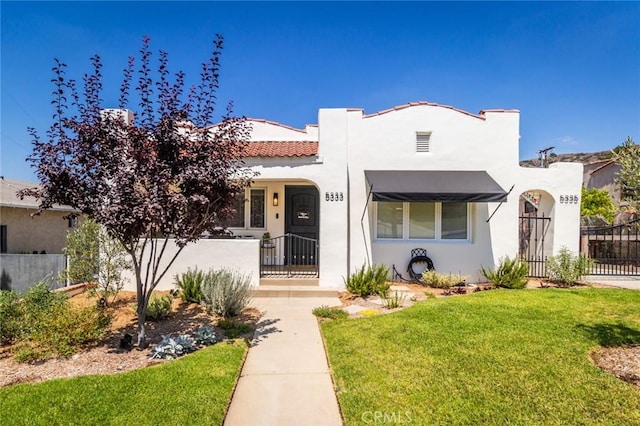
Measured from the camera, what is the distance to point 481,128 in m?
13.0

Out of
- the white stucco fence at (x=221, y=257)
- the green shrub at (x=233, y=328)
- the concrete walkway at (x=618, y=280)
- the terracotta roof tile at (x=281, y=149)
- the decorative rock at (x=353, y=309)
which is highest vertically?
the terracotta roof tile at (x=281, y=149)

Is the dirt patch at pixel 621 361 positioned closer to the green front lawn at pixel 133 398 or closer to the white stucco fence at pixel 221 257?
the green front lawn at pixel 133 398

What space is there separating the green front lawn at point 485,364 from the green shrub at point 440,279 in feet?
8.42

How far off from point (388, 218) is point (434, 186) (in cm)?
249

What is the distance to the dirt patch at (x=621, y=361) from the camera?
5262 millimetres

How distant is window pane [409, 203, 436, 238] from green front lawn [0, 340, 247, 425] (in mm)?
9559

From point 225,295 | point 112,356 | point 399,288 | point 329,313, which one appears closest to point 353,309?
point 329,313

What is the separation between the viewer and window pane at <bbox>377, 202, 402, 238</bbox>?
1348cm

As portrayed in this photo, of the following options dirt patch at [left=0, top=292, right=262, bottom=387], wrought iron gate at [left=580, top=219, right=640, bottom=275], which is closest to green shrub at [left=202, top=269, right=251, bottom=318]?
dirt patch at [left=0, top=292, right=262, bottom=387]

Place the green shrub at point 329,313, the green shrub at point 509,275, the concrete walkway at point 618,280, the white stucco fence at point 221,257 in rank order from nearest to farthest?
the green shrub at point 329,313, the green shrub at point 509,275, the white stucco fence at point 221,257, the concrete walkway at point 618,280

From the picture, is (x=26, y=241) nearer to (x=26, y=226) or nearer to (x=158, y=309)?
(x=26, y=226)

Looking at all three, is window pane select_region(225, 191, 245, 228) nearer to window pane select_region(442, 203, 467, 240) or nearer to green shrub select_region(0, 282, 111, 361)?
green shrub select_region(0, 282, 111, 361)

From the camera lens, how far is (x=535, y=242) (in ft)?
46.9

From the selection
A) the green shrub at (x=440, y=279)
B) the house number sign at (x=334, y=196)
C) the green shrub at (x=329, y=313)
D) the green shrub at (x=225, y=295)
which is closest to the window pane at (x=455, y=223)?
the green shrub at (x=440, y=279)
